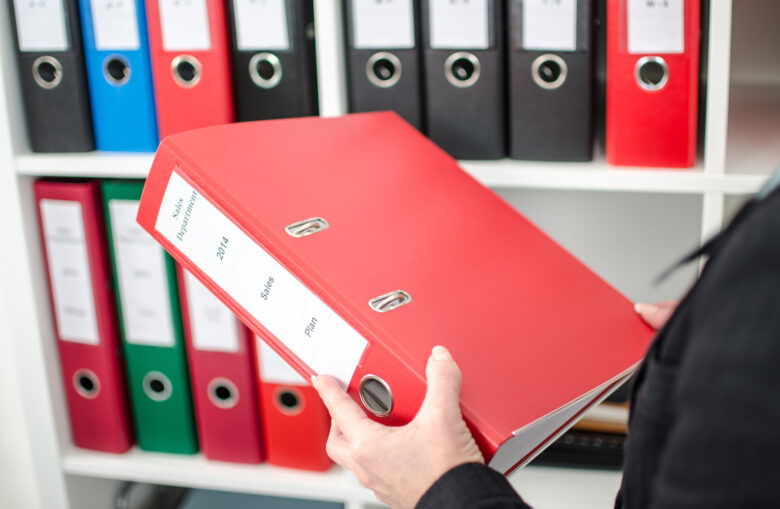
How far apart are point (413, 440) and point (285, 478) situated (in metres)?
0.63

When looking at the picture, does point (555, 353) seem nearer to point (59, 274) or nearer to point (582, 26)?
point (582, 26)

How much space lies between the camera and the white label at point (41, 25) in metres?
1.12

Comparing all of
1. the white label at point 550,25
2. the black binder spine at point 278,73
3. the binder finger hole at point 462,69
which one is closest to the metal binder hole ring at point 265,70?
the black binder spine at point 278,73

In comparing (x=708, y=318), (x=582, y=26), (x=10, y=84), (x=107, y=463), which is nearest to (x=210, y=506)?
(x=107, y=463)

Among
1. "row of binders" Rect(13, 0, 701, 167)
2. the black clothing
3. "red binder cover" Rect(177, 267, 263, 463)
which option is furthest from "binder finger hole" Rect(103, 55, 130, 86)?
the black clothing

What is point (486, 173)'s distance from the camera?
1.06 metres

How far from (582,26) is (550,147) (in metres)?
0.16

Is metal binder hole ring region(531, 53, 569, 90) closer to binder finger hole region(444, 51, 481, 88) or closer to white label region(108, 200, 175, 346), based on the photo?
binder finger hole region(444, 51, 481, 88)

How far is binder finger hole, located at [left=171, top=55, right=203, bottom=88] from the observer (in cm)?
108

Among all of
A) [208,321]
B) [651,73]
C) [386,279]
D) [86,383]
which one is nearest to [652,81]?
[651,73]

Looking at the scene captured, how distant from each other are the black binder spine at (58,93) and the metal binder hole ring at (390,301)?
25.9 inches

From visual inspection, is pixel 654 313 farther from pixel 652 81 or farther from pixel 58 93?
pixel 58 93

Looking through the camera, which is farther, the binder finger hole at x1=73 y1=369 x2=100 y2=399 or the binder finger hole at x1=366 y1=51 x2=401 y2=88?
the binder finger hole at x1=73 y1=369 x2=100 y2=399

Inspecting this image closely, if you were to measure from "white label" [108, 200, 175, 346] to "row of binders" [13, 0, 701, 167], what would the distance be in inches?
4.4
